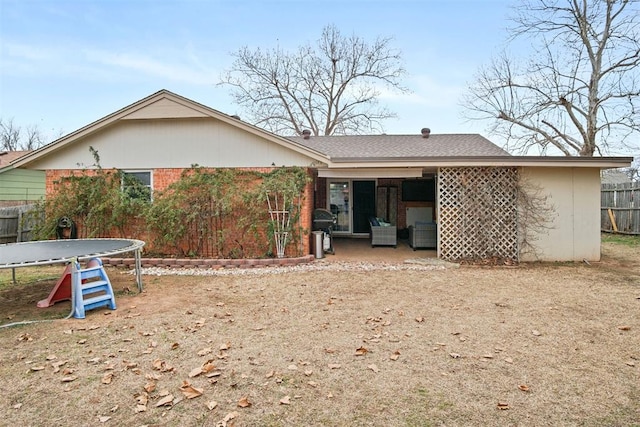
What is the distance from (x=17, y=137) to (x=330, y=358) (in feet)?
133

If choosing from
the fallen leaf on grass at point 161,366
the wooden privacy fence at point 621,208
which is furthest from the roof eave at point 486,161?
the wooden privacy fence at point 621,208

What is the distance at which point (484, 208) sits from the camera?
9.01 metres

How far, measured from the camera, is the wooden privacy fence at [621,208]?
14.0 meters

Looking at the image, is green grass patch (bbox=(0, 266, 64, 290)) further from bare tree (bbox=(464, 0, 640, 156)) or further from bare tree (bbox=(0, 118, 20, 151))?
bare tree (bbox=(0, 118, 20, 151))

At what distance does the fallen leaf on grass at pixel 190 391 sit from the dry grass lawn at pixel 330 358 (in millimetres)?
13

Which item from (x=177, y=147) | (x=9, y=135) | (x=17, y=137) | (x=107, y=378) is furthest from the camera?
(x=17, y=137)

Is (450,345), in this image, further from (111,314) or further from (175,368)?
(111,314)

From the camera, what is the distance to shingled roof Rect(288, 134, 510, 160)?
11508 millimetres

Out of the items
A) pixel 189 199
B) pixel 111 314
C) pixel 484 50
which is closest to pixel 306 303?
pixel 111 314

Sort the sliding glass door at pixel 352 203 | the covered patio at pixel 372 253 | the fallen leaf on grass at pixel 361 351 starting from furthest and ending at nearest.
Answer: the sliding glass door at pixel 352 203 < the covered patio at pixel 372 253 < the fallen leaf on grass at pixel 361 351

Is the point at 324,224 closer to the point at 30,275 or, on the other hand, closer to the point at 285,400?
the point at 30,275

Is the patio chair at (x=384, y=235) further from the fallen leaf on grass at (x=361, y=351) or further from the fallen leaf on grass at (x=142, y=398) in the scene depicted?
the fallen leaf on grass at (x=142, y=398)

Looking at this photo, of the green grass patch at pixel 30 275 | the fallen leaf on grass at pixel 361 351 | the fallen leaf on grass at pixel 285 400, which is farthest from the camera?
the green grass patch at pixel 30 275

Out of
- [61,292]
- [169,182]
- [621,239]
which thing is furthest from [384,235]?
[621,239]
